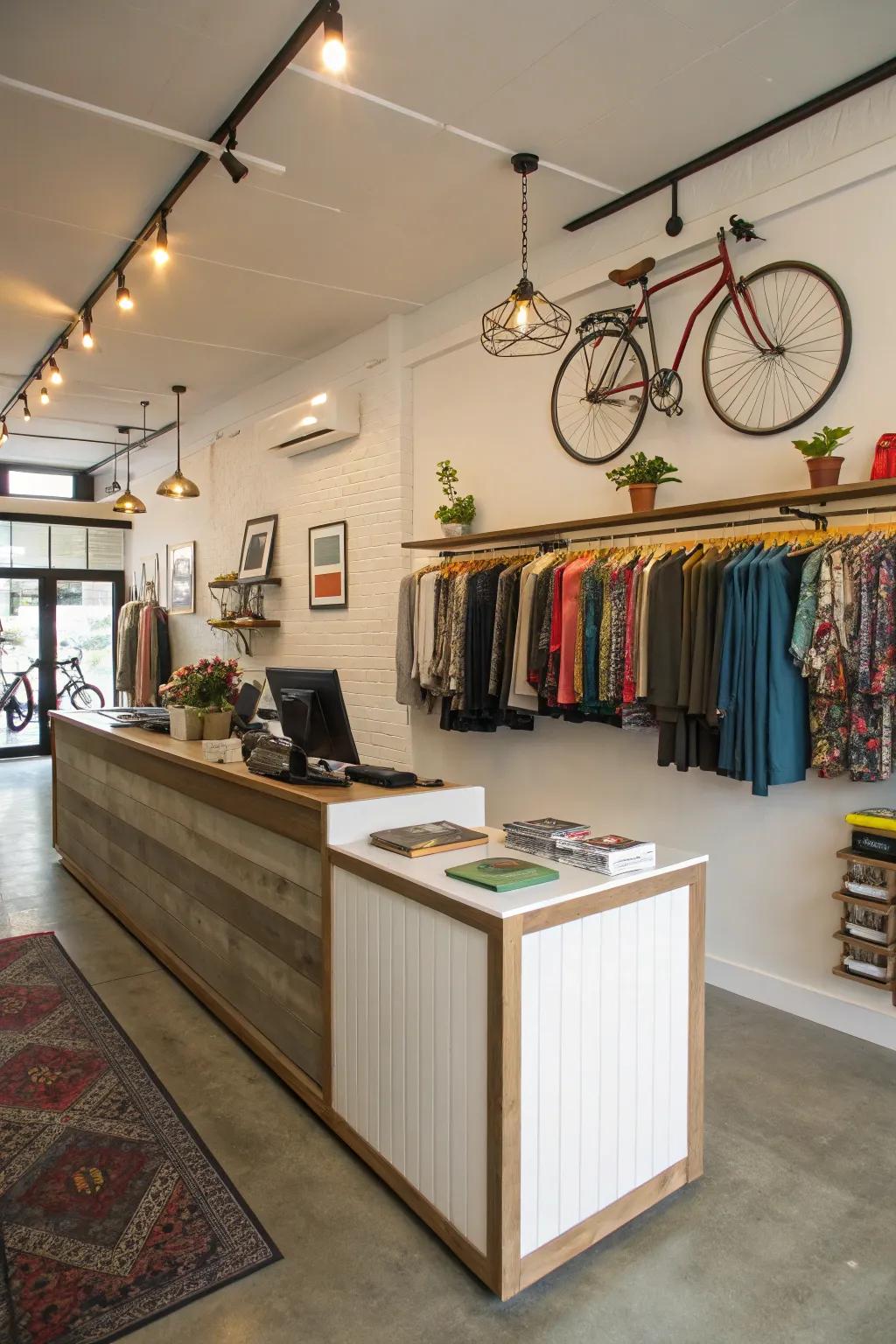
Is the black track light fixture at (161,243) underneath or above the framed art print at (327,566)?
above

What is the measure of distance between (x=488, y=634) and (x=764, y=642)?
1.55 m

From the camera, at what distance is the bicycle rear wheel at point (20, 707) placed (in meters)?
9.65

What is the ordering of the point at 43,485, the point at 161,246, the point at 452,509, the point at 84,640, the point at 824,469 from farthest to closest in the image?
the point at 43,485 < the point at 84,640 < the point at 452,509 < the point at 161,246 < the point at 824,469

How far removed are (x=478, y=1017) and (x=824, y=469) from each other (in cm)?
220

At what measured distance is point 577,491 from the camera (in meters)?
4.19

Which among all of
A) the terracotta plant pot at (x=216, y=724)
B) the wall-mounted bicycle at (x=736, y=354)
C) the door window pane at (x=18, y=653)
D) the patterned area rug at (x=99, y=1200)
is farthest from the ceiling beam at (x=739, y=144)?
the door window pane at (x=18, y=653)

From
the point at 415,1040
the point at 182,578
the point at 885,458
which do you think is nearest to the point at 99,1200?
the point at 415,1040

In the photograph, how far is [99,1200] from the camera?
2.20 metres

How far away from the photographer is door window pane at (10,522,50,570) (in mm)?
9609

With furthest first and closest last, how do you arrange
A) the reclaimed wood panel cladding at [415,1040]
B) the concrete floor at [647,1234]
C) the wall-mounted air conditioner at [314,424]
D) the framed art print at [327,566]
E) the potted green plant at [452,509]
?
1. the framed art print at [327,566]
2. the wall-mounted air conditioner at [314,424]
3. the potted green plant at [452,509]
4. the reclaimed wood panel cladding at [415,1040]
5. the concrete floor at [647,1234]

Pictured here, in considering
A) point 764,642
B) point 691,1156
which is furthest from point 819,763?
point 691,1156

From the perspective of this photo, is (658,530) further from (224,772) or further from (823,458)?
(224,772)

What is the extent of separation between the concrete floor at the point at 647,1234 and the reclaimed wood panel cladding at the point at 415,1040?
16 centimetres

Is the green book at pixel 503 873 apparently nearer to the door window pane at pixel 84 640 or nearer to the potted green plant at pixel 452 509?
the potted green plant at pixel 452 509
